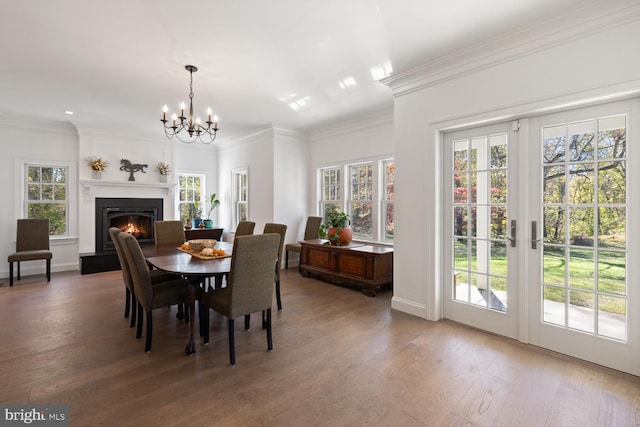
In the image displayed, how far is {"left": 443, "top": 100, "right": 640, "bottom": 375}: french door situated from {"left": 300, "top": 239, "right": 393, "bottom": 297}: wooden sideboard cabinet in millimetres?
1063

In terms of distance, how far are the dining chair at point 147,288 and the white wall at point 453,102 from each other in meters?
2.40

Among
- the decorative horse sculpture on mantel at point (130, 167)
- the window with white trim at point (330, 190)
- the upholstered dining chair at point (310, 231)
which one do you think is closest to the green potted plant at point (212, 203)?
the decorative horse sculpture on mantel at point (130, 167)

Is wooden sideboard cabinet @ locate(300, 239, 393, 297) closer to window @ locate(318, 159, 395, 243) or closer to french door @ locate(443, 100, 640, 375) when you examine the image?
window @ locate(318, 159, 395, 243)

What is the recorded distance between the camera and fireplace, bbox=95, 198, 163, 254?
19.2ft

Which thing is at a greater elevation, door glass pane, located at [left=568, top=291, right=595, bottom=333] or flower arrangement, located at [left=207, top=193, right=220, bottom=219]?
flower arrangement, located at [left=207, top=193, right=220, bottom=219]

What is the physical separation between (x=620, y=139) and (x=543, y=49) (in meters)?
0.93

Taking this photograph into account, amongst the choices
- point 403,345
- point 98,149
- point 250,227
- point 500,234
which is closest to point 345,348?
point 403,345

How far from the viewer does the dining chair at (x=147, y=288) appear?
256cm

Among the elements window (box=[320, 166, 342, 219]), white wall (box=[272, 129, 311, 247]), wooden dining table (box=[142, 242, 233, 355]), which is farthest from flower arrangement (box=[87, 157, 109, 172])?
window (box=[320, 166, 342, 219])

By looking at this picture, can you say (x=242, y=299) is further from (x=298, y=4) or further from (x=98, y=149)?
(x=98, y=149)

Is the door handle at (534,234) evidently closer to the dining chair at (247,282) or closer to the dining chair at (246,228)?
the dining chair at (247,282)

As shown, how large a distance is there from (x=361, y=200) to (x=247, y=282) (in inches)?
130

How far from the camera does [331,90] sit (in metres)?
3.99

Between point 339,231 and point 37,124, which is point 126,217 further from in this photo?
point 339,231
